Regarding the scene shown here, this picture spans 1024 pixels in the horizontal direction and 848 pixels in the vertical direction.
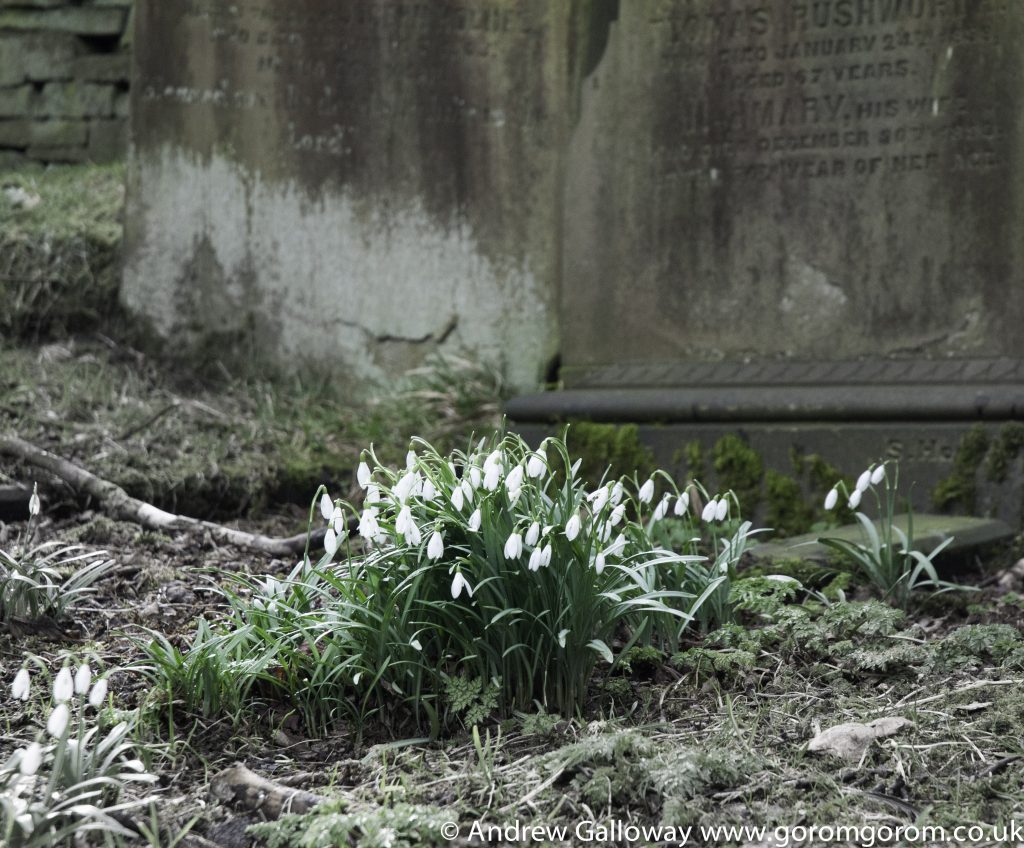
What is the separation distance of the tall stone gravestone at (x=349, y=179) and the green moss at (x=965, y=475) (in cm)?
177

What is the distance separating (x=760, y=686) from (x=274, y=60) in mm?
3964

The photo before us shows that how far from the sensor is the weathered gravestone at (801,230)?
13.9 ft

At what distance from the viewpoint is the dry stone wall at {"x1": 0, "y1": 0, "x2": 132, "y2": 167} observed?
7.42 m

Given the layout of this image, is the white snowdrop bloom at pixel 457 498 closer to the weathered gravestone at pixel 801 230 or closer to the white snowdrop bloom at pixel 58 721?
→ the white snowdrop bloom at pixel 58 721

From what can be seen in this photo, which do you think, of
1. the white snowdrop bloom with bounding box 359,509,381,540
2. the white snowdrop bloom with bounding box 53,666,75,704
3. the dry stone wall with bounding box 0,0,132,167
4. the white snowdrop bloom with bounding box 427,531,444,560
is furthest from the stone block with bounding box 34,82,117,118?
the white snowdrop bloom with bounding box 53,666,75,704

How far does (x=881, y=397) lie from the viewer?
165 inches

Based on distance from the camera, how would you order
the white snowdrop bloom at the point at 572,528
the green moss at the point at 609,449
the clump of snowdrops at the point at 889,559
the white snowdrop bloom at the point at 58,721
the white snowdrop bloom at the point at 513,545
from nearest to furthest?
the white snowdrop bloom at the point at 58,721, the white snowdrop bloom at the point at 513,545, the white snowdrop bloom at the point at 572,528, the clump of snowdrops at the point at 889,559, the green moss at the point at 609,449

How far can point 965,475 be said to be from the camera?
408cm

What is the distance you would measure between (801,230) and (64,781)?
3.43 metres

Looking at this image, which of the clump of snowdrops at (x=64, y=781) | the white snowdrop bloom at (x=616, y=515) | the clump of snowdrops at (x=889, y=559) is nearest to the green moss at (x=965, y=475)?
the clump of snowdrops at (x=889, y=559)

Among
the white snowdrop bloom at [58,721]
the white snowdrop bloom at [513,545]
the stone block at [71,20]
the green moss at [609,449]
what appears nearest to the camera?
the white snowdrop bloom at [58,721]

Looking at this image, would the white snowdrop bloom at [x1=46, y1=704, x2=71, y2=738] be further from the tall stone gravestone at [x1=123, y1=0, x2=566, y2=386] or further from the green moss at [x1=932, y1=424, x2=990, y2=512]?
the tall stone gravestone at [x1=123, y1=0, x2=566, y2=386]

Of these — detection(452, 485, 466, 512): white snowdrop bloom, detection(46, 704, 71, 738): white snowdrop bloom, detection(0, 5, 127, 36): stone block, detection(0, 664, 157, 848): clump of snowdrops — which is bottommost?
detection(0, 664, 157, 848): clump of snowdrops

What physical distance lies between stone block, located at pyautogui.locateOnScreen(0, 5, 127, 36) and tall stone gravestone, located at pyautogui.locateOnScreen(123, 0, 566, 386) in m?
1.97
